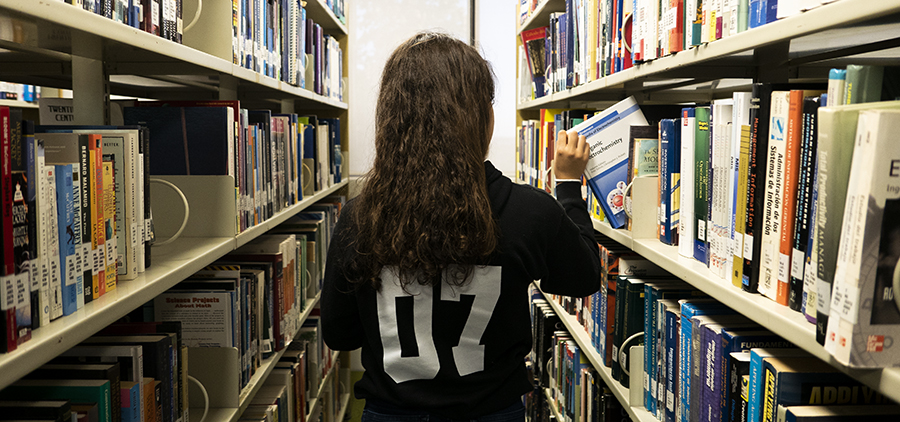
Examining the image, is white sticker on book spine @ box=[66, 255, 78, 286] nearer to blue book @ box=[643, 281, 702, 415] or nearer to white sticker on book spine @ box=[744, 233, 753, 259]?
white sticker on book spine @ box=[744, 233, 753, 259]

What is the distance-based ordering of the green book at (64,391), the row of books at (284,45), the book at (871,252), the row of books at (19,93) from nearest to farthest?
1. the book at (871,252)
2. the green book at (64,391)
3. the row of books at (284,45)
4. the row of books at (19,93)

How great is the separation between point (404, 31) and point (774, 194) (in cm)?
357

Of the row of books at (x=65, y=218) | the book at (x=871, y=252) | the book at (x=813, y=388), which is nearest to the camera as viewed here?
the book at (x=871, y=252)

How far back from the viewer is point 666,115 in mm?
1533

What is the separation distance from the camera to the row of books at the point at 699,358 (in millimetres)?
795

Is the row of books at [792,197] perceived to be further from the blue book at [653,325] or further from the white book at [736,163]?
the blue book at [653,325]

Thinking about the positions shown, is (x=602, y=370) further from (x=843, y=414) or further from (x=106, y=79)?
(x=106, y=79)

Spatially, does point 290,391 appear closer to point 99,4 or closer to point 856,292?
point 99,4

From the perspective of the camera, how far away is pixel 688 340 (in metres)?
1.11

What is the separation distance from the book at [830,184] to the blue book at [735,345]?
29cm

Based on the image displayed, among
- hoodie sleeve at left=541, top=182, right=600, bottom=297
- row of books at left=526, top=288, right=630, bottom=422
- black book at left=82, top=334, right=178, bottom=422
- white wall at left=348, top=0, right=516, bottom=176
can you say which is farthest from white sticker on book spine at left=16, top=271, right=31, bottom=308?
white wall at left=348, top=0, right=516, bottom=176

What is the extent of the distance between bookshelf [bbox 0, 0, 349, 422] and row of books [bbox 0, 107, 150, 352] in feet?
0.09

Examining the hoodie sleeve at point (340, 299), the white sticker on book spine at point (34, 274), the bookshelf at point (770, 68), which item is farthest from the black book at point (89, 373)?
the bookshelf at point (770, 68)

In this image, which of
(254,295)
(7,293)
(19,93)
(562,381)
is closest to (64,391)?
(7,293)
